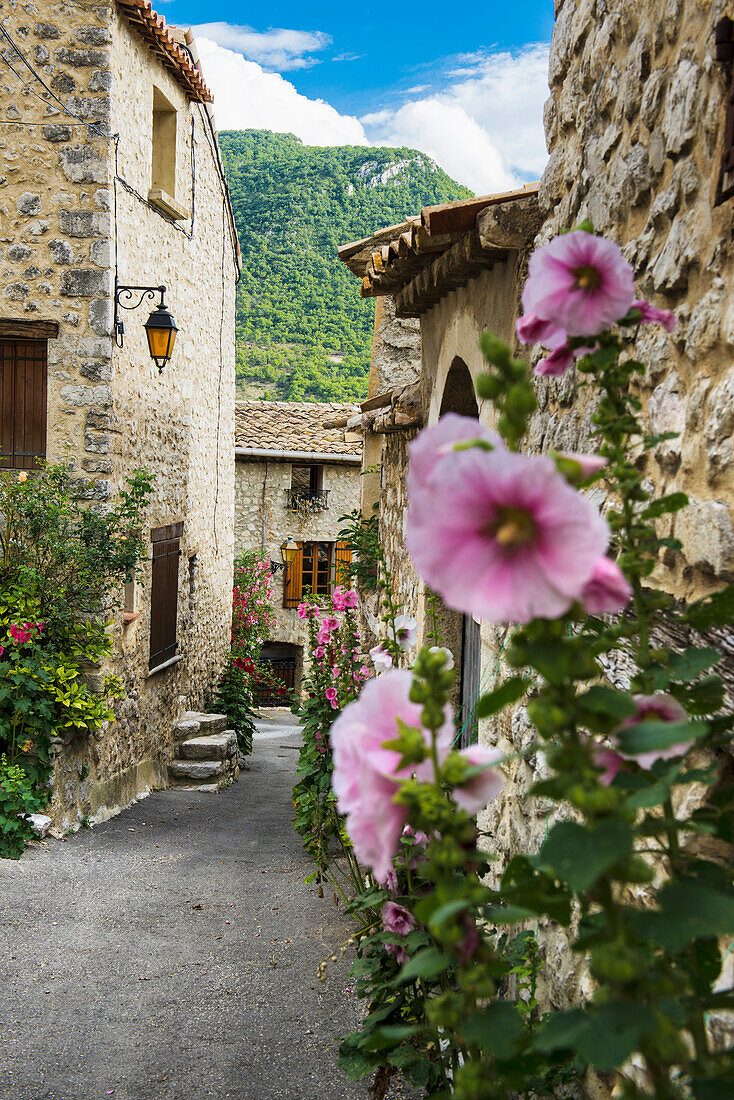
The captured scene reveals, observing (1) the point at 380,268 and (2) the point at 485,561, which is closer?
(2) the point at 485,561

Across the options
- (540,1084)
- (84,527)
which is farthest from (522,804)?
(84,527)

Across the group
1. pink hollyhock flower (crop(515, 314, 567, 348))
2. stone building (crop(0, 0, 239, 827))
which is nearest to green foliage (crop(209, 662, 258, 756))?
stone building (crop(0, 0, 239, 827))

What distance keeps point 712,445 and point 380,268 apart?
2978 mm

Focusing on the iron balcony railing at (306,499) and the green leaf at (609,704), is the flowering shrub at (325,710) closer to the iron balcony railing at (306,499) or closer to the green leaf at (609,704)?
the green leaf at (609,704)

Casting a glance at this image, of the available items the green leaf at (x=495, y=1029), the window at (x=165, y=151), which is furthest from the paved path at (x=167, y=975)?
the window at (x=165, y=151)

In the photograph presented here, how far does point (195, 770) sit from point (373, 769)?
7.90 m

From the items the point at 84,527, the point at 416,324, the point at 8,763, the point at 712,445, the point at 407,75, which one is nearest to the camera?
the point at 712,445

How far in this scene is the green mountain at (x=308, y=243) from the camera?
2238 centimetres

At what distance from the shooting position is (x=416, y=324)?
775 cm

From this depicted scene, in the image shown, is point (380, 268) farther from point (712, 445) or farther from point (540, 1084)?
point (540, 1084)

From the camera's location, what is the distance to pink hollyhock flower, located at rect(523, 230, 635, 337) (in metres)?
1.04

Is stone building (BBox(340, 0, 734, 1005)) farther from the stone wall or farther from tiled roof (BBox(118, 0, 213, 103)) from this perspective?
the stone wall

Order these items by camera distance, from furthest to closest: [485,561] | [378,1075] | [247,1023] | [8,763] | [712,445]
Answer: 1. [8,763]
2. [247,1023]
3. [378,1075]
4. [712,445]
5. [485,561]

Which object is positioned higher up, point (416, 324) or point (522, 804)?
point (416, 324)
